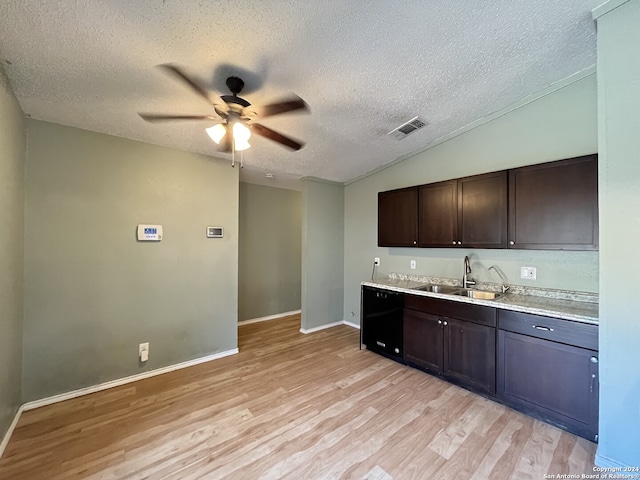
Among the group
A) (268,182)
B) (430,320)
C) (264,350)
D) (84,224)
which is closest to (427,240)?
(430,320)

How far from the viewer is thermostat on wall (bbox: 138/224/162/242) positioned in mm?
2721

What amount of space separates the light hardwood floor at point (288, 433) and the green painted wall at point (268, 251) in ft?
6.51

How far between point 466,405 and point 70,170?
4210 mm

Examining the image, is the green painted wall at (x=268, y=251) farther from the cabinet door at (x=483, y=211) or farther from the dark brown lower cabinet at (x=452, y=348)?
the cabinet door at (x=483, y=211)

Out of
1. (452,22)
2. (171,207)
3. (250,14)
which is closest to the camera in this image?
(250,14)

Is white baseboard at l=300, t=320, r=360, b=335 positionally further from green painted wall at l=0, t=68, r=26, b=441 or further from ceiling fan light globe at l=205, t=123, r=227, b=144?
ceiling fan light globe at l=205, t=123, r=227, b=144

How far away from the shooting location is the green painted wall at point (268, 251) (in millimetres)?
4680

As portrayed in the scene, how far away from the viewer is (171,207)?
9.55ft

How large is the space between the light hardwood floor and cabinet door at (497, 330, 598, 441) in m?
0.11

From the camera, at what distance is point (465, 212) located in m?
2.84

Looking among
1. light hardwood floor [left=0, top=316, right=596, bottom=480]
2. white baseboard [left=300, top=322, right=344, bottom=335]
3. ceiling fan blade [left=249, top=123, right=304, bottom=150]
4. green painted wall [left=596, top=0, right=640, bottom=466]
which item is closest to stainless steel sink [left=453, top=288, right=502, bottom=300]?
light hardwood floor [left=0, top=316, right=596, bottom=480]

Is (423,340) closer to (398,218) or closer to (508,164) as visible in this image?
(398,218)

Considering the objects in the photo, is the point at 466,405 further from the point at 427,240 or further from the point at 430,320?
the point at 427,240

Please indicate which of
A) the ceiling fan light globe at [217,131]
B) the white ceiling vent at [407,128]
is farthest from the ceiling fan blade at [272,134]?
the white ceiling vent at [407,128]
